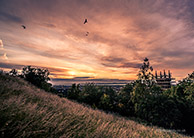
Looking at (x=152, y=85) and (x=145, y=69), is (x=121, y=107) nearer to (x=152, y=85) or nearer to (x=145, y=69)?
(x=152, y=85)

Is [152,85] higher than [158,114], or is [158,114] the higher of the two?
[152,85]

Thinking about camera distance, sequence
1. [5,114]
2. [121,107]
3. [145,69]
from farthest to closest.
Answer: [121,107]
[145,69]
[5,114]

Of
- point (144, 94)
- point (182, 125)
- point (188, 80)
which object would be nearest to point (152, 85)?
point (144, 94)

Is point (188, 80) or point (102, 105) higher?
point (188, 80)

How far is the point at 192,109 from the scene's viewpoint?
29.0 metres

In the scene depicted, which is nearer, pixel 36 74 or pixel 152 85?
pixel 152 85

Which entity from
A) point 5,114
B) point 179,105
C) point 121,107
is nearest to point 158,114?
point 121,107

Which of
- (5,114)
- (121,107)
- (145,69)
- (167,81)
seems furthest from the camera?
(167,81)

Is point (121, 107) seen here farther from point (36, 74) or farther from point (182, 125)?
point (36, 74)

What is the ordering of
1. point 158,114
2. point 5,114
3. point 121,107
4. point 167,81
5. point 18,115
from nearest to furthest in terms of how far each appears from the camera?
point 5,114, point 18,115, point 158,114, point 121,107, point 167,81

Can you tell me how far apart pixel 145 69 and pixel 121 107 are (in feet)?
34.1

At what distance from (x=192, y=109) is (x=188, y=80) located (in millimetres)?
→ 8852

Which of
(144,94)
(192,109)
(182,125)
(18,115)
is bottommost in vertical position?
(182,125)

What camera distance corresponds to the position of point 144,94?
2480cm
